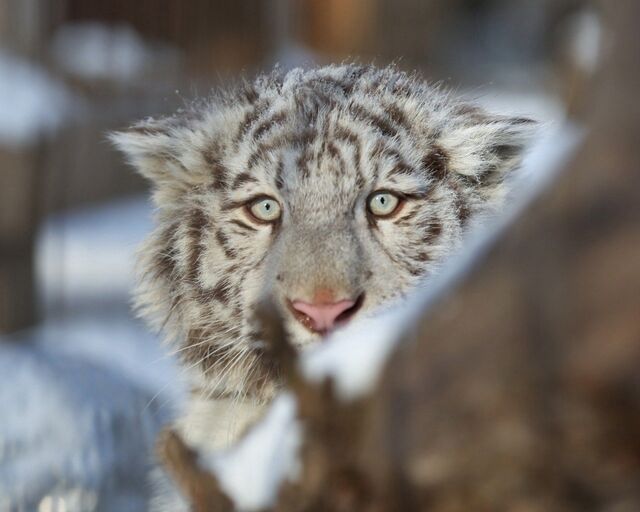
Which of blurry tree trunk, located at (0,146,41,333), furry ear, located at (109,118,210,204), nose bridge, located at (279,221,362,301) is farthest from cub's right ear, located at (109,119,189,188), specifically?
blurry tree trunk, located at (0,146,41,333)

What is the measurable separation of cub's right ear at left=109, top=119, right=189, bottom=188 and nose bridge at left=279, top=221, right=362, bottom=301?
4.3 inches

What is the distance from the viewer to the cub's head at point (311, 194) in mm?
616

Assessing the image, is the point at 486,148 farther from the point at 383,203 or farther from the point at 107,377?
the point at 107,377

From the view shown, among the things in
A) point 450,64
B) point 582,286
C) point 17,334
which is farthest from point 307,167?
point 450,64

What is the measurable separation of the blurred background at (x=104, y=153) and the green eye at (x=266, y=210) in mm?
148

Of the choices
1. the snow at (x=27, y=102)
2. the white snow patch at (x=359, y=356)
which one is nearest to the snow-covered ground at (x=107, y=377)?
the white snow patch at (x=359, y=356)

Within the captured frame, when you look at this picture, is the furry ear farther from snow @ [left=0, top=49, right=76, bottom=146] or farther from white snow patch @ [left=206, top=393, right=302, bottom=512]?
snow @ [left=0, top=49, right=76, bottom=146]

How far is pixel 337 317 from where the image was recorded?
0.62m

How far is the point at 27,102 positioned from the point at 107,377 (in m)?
1.27

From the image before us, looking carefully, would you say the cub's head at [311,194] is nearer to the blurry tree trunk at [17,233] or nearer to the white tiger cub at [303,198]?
the white tiger cub at [303,198]

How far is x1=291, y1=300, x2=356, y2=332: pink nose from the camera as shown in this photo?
611mm

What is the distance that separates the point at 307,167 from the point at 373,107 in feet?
0.19

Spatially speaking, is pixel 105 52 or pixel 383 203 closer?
pixel 383 203

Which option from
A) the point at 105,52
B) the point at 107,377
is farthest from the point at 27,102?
the point at 107,377
